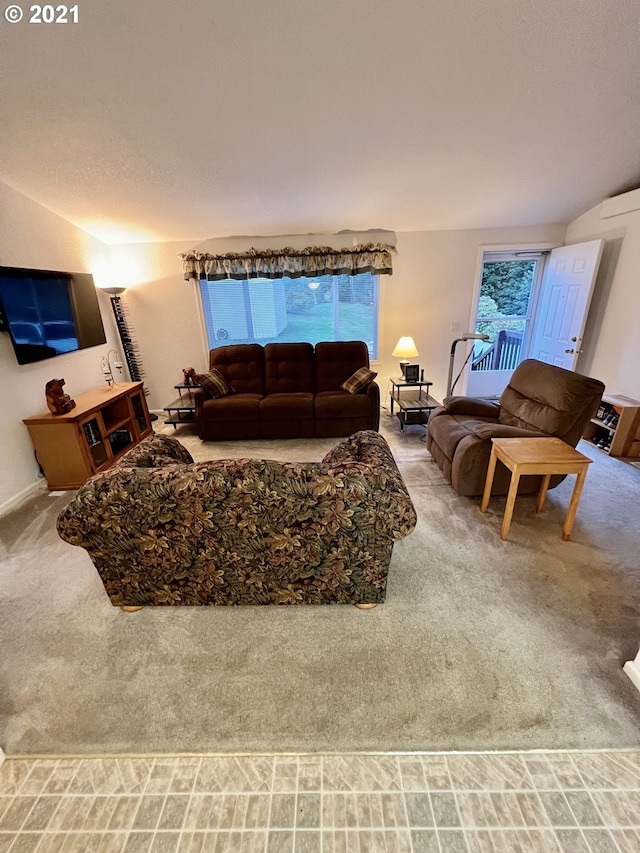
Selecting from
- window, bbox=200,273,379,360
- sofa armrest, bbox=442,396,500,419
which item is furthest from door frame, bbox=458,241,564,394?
sofa armrest, bbox=442,396,500,419

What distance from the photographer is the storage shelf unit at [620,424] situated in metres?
3.01

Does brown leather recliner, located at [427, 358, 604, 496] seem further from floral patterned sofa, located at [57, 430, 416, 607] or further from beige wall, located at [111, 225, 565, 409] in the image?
beige wall, located at [111, 225, 565, 409]

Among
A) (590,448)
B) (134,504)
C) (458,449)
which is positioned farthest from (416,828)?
(590,448)

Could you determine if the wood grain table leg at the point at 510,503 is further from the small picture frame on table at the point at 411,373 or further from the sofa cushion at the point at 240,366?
the sofa cushion at the point at 240,366

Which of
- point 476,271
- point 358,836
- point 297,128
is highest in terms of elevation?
point 297,128

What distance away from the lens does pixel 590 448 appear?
3.35m

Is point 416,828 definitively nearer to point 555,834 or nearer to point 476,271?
point 555,834

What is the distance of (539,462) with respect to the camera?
6.41ft

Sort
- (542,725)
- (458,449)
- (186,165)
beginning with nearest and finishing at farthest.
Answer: (542,725), (458,449), (186,165)

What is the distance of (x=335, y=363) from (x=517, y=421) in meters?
2.03

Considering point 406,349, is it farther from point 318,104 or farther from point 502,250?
point 318,104

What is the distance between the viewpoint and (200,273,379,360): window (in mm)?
4398

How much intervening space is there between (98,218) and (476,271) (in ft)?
14.1

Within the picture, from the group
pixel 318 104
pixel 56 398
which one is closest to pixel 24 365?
pixel 56 398
